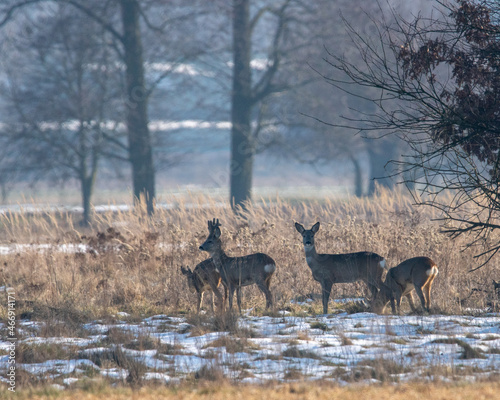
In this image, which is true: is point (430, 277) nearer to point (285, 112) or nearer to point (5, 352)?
point (5, 352)

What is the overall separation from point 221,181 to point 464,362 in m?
62.6

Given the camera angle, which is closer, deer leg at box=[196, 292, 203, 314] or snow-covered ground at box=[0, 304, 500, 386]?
snow-covered ground at box=[0, 304, 500, 386]

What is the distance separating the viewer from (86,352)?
6770mm

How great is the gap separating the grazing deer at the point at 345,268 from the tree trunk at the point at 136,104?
17.2 metres

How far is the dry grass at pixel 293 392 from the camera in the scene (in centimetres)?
482

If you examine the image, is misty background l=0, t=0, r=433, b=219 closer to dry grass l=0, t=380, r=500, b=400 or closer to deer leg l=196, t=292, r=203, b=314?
deer leg l=196, t=292, r=203, b=314

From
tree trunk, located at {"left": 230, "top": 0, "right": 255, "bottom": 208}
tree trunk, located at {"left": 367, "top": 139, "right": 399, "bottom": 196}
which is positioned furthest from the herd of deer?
tree trunk, located at {"left": 367, "top": 139, "right": 399, "bottom": 196}

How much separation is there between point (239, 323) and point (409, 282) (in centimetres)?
247

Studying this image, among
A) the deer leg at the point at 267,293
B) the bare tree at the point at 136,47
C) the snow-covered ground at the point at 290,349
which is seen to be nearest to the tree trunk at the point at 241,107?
the bare tree at the point at 136,47

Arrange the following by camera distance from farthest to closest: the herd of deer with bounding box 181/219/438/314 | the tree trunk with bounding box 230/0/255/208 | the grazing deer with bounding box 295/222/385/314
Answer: the tree trunk with bounding box 230/0/255/208, the grazing deer with bounding box 295/222/385/314, the herd of deer with bounding box 181/219/438/314

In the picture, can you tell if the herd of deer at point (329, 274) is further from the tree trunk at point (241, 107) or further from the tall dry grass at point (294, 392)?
the tree trunk at point (241, 107)

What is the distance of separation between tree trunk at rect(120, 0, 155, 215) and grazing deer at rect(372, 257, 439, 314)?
1798 centimetres

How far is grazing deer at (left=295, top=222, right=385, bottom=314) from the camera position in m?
8.88

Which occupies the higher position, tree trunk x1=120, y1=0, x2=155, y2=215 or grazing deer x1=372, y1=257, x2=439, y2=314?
tree trunk x1=120, y1=0, x2=155, y2=215
